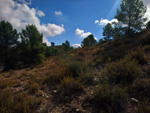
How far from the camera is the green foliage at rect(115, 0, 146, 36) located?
36.8 feet

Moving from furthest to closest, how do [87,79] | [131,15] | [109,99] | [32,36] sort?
[32,36] < [131,15] < [87,79] < [109,99]

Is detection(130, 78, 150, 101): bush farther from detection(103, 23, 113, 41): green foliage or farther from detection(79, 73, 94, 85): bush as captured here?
detection(103, 23, 113, 41): green foliage

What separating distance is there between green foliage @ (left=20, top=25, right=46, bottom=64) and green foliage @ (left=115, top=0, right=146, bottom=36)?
51.7ft

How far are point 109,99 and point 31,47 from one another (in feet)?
49.4

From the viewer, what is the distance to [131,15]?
1178 cm

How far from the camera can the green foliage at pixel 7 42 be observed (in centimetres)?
1285

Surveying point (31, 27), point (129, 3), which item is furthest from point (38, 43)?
Result: point (129, 3)

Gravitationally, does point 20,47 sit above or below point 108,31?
below

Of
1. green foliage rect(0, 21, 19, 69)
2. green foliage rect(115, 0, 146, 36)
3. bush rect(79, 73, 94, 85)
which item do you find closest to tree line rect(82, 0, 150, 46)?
green foliage rect(115, 0, 146, 36)

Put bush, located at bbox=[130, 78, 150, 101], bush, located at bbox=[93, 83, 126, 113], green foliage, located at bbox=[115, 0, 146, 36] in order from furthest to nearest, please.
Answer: green foliage, located at bbox=[115, 0, 146, 36] < bush, located at bbox=[130, 78, 150, 101] < bush, located at bbox=[93, 83, 126, 113]

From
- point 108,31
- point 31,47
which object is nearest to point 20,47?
point 31,47

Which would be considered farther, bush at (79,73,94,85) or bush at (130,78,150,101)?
bush at (79,73,94,85)

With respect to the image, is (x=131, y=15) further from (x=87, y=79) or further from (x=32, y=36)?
(x=32, y=36)

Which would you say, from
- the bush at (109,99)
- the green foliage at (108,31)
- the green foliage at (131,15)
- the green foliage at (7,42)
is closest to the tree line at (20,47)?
the green foliage at (7,42)
